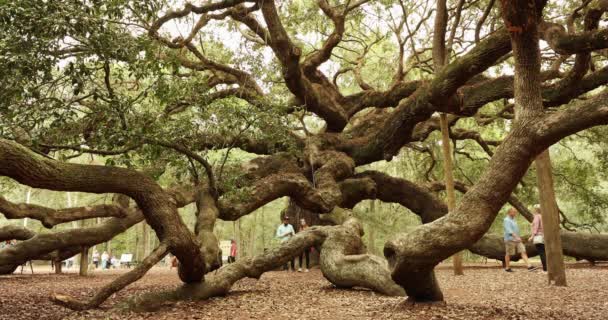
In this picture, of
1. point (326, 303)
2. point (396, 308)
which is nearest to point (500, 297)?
point (396, 308)

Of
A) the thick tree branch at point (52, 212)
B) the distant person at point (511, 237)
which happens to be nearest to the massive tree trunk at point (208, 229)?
the thick tree branch at point (52, 212)

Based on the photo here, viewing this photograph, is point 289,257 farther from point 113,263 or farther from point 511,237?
point 113,263

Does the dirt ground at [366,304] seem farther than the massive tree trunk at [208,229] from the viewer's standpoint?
No

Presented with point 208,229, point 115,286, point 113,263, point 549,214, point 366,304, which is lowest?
point 113,263

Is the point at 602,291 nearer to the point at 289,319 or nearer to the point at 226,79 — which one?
the point at 289,319

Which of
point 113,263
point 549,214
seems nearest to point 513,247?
point 549,214

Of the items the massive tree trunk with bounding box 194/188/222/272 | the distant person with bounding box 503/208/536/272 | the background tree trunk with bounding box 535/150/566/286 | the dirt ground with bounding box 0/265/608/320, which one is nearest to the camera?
the dirt ground with bounding box 0/265/608/320

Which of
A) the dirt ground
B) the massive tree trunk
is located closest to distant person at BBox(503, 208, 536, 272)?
the dirt ground

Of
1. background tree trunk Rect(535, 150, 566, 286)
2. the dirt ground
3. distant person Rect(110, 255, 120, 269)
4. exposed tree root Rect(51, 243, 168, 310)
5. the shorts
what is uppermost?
background tree trunk Rect(535, 150, 566, 286)

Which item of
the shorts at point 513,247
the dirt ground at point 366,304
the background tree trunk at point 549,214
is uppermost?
the background tree trunk at point 549,214

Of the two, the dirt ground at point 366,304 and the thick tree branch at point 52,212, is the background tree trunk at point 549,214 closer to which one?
the dirt ground at point 366,304

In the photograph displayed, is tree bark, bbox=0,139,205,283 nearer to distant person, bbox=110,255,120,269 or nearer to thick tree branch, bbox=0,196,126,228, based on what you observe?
thick tree branch, bbox=0,196,126,228

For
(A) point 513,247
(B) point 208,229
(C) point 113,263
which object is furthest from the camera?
(C) point 113,263

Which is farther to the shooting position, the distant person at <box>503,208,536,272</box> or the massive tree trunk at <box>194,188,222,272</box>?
the distant person at <box>503,208,536,272</box>
